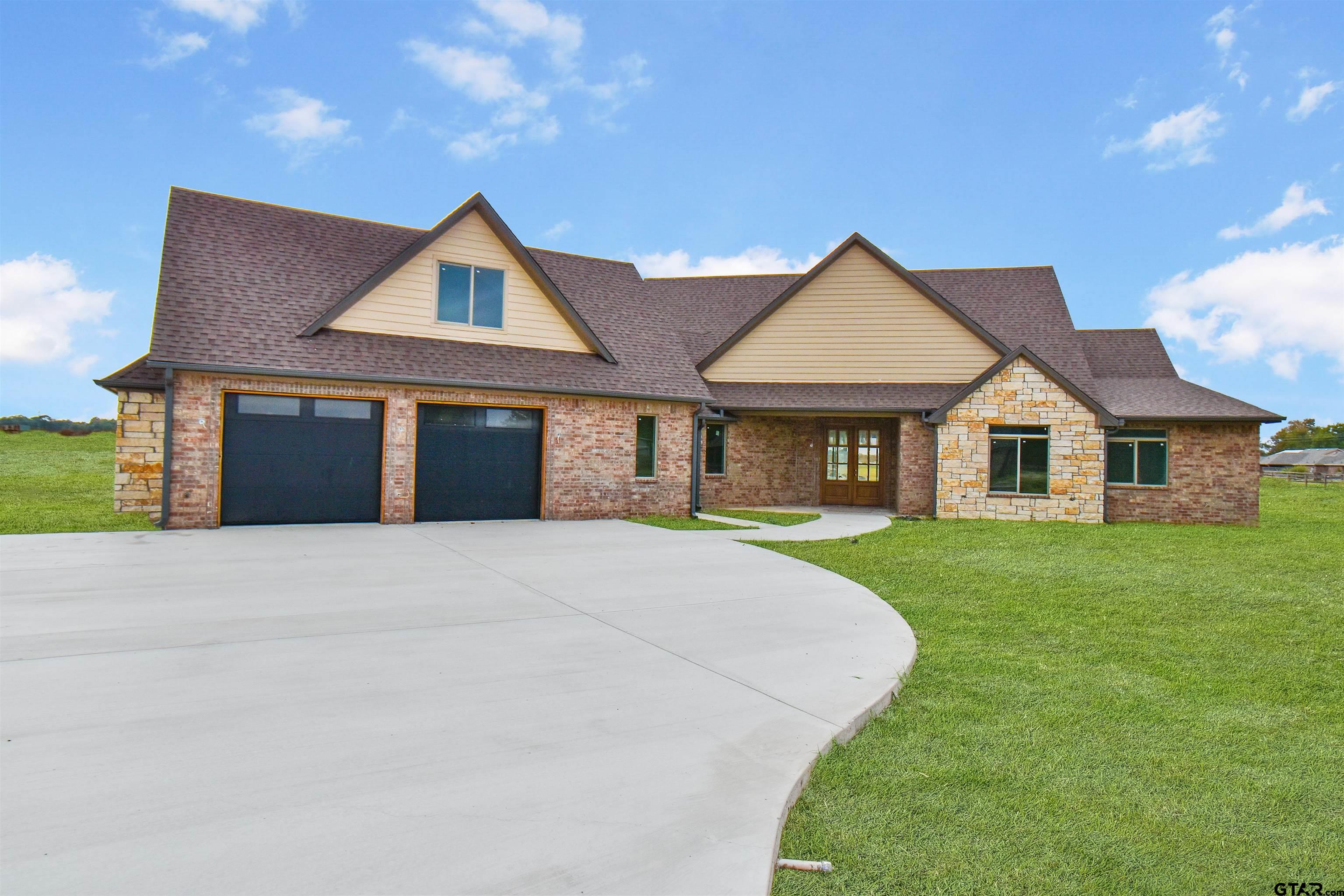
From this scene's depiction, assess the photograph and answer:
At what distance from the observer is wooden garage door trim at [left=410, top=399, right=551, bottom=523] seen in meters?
13.7

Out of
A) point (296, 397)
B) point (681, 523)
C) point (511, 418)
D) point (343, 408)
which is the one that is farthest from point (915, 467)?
point (296, 397)

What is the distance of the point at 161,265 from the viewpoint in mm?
13070

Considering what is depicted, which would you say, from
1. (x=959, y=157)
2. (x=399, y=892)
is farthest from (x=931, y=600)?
(x=959, y=157)

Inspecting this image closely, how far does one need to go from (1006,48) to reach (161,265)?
715 inches

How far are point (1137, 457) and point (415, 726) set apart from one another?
1858cm

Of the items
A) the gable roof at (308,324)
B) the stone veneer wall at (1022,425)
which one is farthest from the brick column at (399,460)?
the stone veneer wall at (1022,425)

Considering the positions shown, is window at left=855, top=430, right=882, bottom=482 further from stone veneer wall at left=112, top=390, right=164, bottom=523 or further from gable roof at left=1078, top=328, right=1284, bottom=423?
stone veneer wall at left=112, top=390, right=164, bottom=523

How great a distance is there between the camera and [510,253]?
50.2ft

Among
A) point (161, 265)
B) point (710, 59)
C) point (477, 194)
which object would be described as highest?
point (710, 59)

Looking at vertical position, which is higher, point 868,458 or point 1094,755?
point 868,458

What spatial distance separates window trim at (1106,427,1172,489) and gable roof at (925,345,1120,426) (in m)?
1.00

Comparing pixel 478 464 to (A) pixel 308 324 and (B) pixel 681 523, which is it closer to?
(A) pixel 308 324

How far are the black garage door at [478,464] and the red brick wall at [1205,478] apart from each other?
13.8 metres

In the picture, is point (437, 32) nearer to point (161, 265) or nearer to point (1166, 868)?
point (161, 265)
